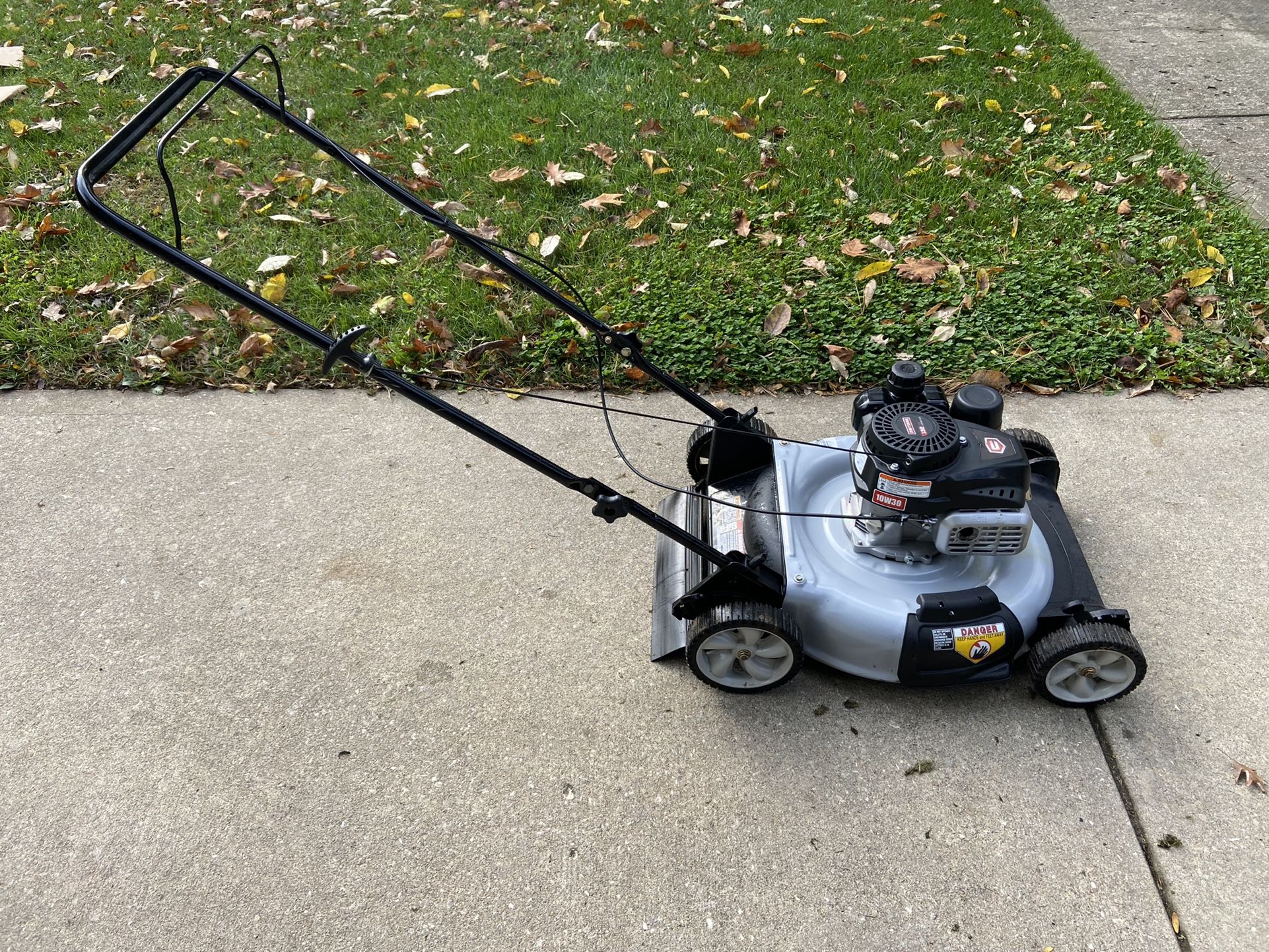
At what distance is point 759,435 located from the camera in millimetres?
2371

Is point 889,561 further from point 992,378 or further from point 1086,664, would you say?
point 992,378

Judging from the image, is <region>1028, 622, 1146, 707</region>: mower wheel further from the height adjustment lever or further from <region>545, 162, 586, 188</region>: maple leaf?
<region>545, 162, 586, 188</region>: maple leaf

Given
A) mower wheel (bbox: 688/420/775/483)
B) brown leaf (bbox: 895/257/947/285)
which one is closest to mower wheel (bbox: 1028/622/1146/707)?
mower wheel (bbox: 688/420/775/483)

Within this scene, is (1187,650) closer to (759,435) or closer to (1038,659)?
(1038,659)

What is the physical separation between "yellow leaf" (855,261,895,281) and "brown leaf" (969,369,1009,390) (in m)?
0.61

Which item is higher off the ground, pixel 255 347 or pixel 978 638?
pixel 978 638

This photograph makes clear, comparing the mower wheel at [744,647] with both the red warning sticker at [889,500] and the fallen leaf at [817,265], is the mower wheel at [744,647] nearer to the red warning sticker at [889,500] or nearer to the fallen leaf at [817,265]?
the red warning sticker at [889,500]

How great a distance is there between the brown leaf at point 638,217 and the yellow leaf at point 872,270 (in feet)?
2.99

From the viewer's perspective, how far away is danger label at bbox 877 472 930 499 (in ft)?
6.24

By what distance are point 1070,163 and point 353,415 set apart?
3.27m

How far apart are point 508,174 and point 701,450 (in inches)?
82.9

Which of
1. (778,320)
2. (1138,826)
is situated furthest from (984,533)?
(778,320)

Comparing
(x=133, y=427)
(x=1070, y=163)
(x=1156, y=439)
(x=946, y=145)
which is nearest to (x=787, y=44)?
(x=946, y=145)

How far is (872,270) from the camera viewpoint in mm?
3531
